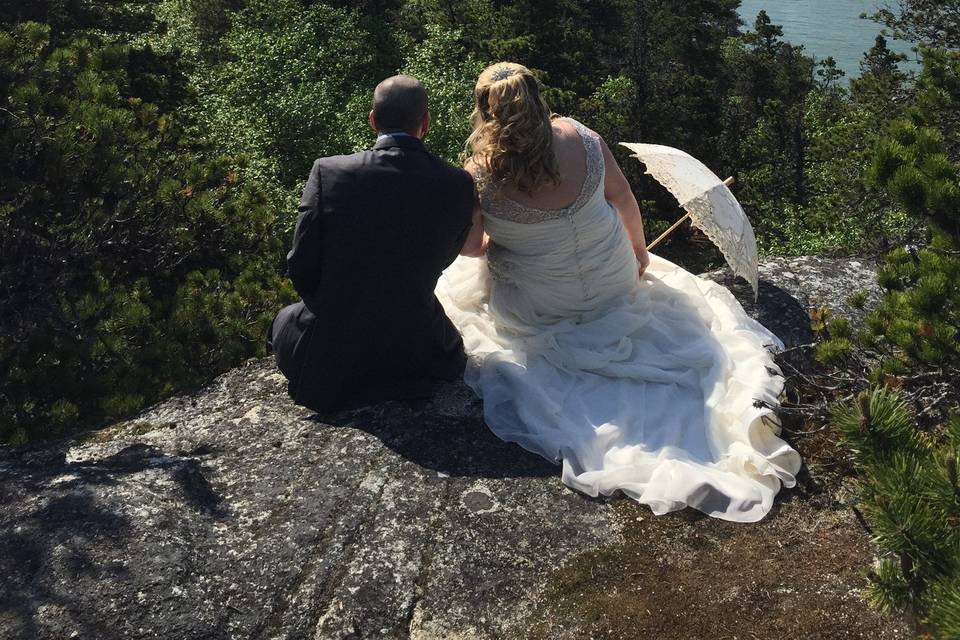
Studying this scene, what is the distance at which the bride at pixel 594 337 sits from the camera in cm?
294

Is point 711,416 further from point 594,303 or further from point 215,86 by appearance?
point 215,86

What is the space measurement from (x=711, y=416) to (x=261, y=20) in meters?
14.4

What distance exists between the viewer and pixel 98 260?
460 centimetres

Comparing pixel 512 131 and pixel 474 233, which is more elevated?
pixel 512 131

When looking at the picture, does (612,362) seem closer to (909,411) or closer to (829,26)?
(909,411)

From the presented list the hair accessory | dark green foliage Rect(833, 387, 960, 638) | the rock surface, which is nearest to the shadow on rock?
the rock surface

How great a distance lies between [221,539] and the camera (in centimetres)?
262

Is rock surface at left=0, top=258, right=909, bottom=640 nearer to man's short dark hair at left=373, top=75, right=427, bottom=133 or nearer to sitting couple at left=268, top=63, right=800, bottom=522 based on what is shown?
sitting couple at left=268, top=63, right=800, bottom=522

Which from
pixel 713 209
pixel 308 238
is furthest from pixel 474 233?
pixel 713 209

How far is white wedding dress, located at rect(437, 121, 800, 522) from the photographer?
115 inches

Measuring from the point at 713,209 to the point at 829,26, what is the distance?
1089 inches

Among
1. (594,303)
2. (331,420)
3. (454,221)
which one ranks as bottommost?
(331,420)

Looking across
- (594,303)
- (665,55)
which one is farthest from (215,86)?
(594,303)

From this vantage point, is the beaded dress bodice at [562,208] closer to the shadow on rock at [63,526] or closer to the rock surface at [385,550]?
the rock surface at [385,550]
